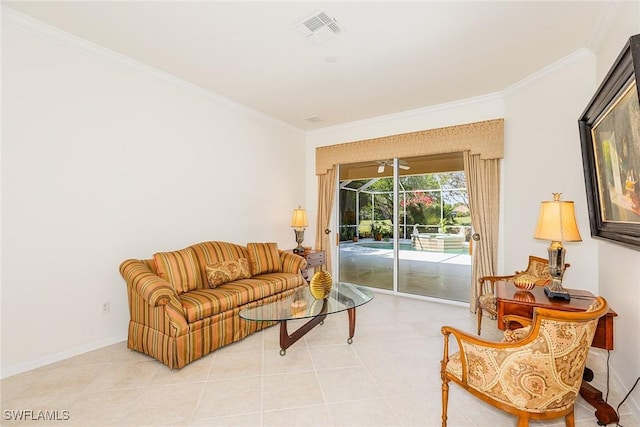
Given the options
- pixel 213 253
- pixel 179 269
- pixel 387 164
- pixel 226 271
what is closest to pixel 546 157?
pixel 387 164

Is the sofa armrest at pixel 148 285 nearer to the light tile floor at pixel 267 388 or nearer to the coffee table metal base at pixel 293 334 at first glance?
the light tile floor at pixel 267 388

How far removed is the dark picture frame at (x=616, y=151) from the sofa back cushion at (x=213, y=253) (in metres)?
3.70

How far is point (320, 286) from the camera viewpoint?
318 cm

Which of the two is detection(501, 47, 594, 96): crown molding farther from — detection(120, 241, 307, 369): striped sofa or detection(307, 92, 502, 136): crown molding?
detection(120, 241, 307, 369): striped sofa

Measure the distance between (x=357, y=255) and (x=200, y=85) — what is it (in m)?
3.91

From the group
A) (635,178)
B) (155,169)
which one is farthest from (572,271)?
(155,169)

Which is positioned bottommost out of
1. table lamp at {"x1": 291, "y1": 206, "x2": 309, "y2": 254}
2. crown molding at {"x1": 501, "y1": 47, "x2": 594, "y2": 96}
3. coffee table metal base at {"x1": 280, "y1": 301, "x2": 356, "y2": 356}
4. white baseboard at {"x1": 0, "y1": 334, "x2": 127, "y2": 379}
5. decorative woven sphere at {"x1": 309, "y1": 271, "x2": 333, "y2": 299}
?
white baseboard at {"x1": 0, "y1": 334, "x2": 127, "y2": 379}

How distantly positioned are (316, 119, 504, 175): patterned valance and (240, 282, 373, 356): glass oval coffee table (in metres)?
2.47

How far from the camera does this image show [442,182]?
470 centimetres

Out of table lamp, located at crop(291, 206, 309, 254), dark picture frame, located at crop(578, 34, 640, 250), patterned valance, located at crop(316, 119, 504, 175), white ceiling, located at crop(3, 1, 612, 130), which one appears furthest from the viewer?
table lamp, located at crop(291, 206, 309, 254)

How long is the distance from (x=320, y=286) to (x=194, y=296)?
128 cm

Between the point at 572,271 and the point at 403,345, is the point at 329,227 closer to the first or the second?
the point at 403,345

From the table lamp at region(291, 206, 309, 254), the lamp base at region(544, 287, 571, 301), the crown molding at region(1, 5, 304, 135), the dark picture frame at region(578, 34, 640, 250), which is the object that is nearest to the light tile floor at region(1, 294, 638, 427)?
the lamp base at region(544, 287, 571, 301)

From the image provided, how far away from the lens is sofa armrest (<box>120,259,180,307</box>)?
252 centimetres
